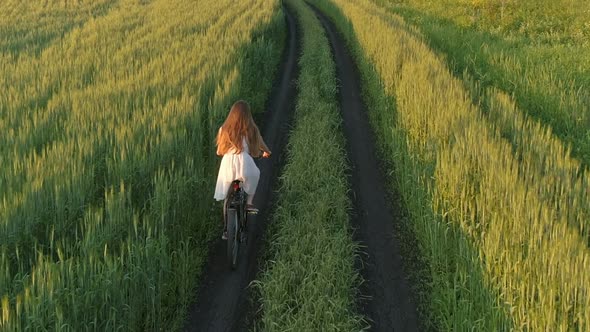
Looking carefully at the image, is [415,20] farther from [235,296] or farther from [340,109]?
[235,296]

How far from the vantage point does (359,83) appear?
14055mm

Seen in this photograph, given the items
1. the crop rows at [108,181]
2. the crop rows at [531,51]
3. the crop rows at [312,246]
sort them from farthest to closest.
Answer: the crop rows at [531,51] < the crop rows at [312,246] < the crop rows at [108,181]

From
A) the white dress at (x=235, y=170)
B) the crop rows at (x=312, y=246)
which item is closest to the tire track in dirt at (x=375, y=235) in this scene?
the crop rows at (x=312, y=246)

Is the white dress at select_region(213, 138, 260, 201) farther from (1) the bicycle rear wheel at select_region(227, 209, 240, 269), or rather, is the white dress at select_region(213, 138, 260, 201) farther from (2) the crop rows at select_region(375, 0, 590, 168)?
(2) the crop rows at select_region(375, 0, 590, 168)

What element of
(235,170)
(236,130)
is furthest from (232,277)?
(236,130)

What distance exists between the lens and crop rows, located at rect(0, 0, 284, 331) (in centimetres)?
350

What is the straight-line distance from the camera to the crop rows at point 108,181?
3.50 metres

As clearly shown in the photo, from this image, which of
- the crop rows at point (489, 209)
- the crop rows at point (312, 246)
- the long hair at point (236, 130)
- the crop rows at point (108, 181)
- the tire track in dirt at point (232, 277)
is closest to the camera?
the crop rows at point (489, 209)

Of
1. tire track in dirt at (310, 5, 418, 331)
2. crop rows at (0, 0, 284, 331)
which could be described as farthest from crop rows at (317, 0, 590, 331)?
crop rows at (0, 0, 284, 331)

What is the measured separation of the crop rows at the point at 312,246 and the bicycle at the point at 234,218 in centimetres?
43

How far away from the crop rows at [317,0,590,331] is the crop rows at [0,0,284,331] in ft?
9.31

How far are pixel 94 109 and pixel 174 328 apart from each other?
4123mm

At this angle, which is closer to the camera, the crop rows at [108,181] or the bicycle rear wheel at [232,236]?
the crop rows at [108,181]

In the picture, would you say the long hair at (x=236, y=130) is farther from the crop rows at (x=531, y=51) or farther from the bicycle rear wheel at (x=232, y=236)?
the crop rows at (x=531, y=51)
